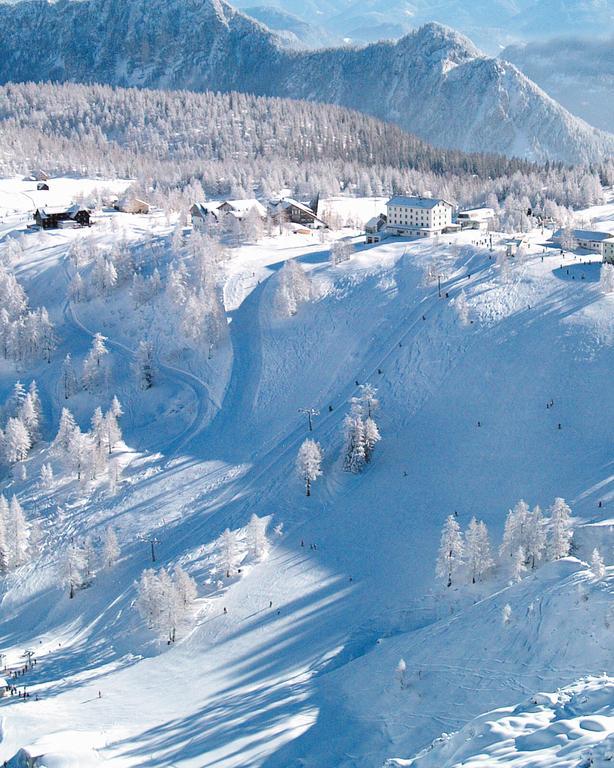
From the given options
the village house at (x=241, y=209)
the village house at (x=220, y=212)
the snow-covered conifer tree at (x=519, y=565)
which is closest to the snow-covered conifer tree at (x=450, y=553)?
the snow-covered conifer tree at (x=519, y=565)

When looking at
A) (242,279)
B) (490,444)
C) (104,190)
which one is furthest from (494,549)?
(104,190)

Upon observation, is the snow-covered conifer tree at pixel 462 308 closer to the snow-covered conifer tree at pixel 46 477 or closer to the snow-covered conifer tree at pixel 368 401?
the snow-covered conifer tree at pixel 368 401

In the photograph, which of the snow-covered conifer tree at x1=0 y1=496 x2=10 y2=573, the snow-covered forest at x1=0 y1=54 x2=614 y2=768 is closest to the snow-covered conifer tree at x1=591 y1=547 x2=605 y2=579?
the snow-covered forest at x1=0 y1=54 x2=614 y2=768

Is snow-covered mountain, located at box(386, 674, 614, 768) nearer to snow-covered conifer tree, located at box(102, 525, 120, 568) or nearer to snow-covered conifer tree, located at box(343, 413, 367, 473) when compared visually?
snow-covered conifer tree, located at box(102, 525, 120, 568)

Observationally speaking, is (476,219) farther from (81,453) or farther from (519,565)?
(519,565)

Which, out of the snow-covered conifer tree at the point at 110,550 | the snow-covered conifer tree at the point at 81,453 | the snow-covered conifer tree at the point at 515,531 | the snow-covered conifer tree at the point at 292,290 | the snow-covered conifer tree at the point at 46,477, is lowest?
the snow-covered conifer tree at the point at 110,550

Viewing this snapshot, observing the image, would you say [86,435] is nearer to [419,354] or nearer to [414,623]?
[419,354]
